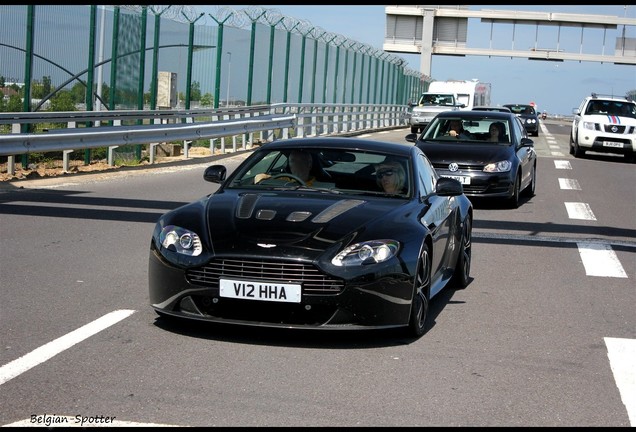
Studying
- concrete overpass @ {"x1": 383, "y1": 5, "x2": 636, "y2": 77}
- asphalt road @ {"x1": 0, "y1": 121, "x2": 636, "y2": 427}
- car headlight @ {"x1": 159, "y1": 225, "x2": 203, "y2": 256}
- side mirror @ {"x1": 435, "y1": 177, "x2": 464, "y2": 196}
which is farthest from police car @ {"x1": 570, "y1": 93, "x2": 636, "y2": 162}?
concrete overpass @ {"x1": 383, "y1": 5, "x2": 636, "y2": 77}

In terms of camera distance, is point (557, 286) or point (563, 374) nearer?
point (563, 374)

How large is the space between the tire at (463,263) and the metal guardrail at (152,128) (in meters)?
8.55

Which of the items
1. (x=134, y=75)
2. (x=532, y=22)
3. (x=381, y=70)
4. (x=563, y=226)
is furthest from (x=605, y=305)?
(x=532, y=22)

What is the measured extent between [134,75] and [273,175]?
1645 cm

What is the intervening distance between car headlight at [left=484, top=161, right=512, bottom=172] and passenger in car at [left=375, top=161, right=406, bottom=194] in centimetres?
865

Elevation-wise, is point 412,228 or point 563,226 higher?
point 412,228

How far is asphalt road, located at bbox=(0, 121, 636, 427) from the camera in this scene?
530cm

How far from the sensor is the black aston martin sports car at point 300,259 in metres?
6.65

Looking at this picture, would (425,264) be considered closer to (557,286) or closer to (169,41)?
(557,286)

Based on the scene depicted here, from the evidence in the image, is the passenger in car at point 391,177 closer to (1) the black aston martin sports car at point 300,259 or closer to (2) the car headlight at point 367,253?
(1) the black aston martin sports car at point 300,259

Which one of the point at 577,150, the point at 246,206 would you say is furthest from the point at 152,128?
the point at 577,150

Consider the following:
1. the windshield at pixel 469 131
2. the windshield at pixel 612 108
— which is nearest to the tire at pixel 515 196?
the windshield at pixel 469 131

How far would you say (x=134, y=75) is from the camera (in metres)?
24.2

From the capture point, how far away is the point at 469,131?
18.2 m
